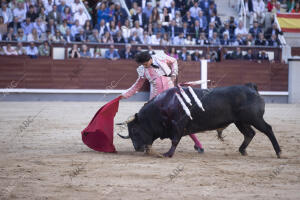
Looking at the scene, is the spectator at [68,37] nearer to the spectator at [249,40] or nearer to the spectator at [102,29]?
the spectator at [102,29]

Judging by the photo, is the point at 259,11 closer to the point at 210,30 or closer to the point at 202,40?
the point at 210,30

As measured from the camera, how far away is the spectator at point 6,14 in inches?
455

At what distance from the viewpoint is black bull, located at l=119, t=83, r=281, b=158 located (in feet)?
15.6

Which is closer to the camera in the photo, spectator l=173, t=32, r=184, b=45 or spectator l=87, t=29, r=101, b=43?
spectator l=87, t=29, r=101, b=43

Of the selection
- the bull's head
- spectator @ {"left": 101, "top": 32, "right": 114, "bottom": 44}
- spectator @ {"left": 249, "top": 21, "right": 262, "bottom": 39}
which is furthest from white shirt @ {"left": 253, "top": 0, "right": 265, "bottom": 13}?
the bull's head

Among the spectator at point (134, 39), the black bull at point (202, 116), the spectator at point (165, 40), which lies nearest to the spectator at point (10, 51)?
the spectator at point (134, 39)

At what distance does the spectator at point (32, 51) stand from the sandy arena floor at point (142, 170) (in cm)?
534

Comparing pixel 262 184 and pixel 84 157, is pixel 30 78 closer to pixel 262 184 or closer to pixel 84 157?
pixel 84 157

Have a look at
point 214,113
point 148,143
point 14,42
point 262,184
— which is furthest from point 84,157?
point 14,42

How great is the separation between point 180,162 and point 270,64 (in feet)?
30.0

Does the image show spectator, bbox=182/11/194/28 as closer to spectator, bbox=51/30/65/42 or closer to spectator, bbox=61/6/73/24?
spectator, bbox=61/6/73/24

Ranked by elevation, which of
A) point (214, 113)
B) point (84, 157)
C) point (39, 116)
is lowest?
point (39, 116)

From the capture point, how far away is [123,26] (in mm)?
12188

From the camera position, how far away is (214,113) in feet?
15.8
